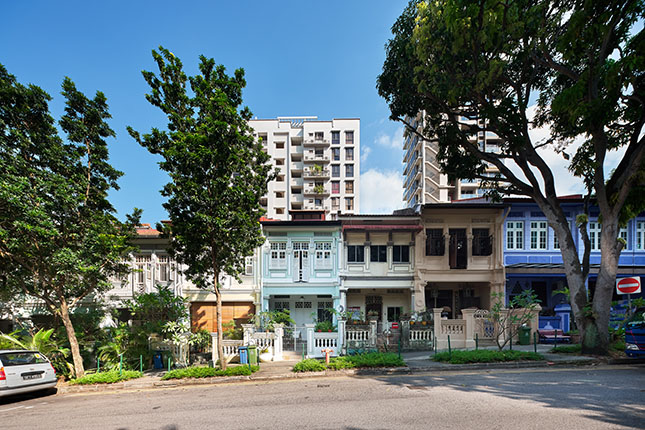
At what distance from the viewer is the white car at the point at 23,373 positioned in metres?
8.84

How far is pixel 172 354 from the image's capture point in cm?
1283

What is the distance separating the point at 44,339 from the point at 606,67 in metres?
22.7

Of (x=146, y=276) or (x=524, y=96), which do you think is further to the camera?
(x=146, y=276)

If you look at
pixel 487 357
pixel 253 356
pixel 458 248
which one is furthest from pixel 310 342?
pixel 458 248

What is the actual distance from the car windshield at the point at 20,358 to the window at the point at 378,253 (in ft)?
52.0

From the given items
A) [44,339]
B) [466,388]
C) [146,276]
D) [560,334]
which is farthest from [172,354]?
[560,334]

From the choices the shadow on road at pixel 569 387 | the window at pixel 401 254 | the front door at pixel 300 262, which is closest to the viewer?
the shadow on road at pixel 569 387

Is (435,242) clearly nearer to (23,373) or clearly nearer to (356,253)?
(356,253)

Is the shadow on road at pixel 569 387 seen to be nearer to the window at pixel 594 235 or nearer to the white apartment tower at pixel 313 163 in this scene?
the window at pixel 594 235

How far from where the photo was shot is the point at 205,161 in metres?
10.3

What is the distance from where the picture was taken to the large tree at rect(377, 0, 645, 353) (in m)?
10.2

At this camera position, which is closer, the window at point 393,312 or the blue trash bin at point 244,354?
the blue trash bin at point 244,354

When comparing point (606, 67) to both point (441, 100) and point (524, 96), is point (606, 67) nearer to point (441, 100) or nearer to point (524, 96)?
point (524, 96)

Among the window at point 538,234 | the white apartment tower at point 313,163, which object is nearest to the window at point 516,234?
the window at point 538,234
